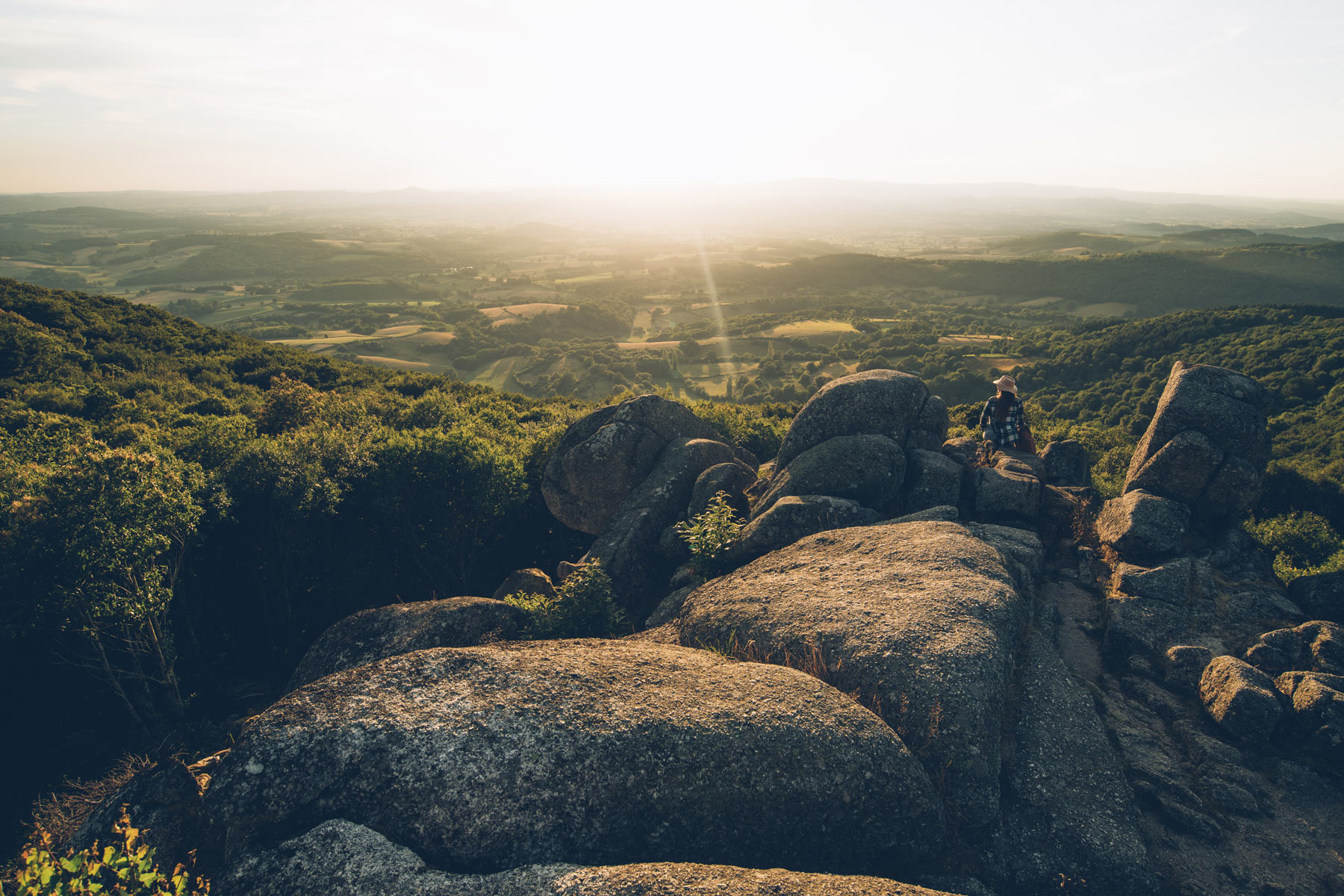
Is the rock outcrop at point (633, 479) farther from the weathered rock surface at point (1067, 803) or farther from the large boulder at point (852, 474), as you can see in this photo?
the weathered rock surface at point (1067, 803)

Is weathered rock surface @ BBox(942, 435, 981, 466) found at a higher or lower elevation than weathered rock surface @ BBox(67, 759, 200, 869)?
higher

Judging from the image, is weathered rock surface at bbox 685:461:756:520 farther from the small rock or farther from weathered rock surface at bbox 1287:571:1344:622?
weathered rock surface at bbox 1287:571:1344:622

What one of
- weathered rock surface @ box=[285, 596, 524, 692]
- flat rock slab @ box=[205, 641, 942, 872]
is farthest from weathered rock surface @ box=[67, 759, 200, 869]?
weathered rock surface @ box=[285, 596, 524, 692]

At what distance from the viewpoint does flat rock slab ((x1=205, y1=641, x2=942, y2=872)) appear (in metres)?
7.10

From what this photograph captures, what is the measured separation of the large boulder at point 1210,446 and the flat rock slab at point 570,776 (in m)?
12.4

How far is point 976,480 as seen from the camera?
17.0 m

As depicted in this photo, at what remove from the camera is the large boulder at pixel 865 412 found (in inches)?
719

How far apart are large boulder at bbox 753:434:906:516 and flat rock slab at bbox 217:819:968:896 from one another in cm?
1076

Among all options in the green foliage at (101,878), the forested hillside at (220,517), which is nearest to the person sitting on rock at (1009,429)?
the forested hillside at (220,517)

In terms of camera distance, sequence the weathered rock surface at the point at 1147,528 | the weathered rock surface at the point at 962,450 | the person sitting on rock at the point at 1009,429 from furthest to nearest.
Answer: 1. the person sitting on rock at the point at 1009,429
2. the weathered rock surface at the point at 962,450
3. the weathered rock surface at the point at 1147,528

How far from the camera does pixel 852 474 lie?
54.9 feet

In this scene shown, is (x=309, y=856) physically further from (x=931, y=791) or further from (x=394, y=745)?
(x=931, y=791)

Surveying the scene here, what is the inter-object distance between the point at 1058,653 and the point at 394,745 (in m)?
11.9

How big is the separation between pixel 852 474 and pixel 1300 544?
411 inches
